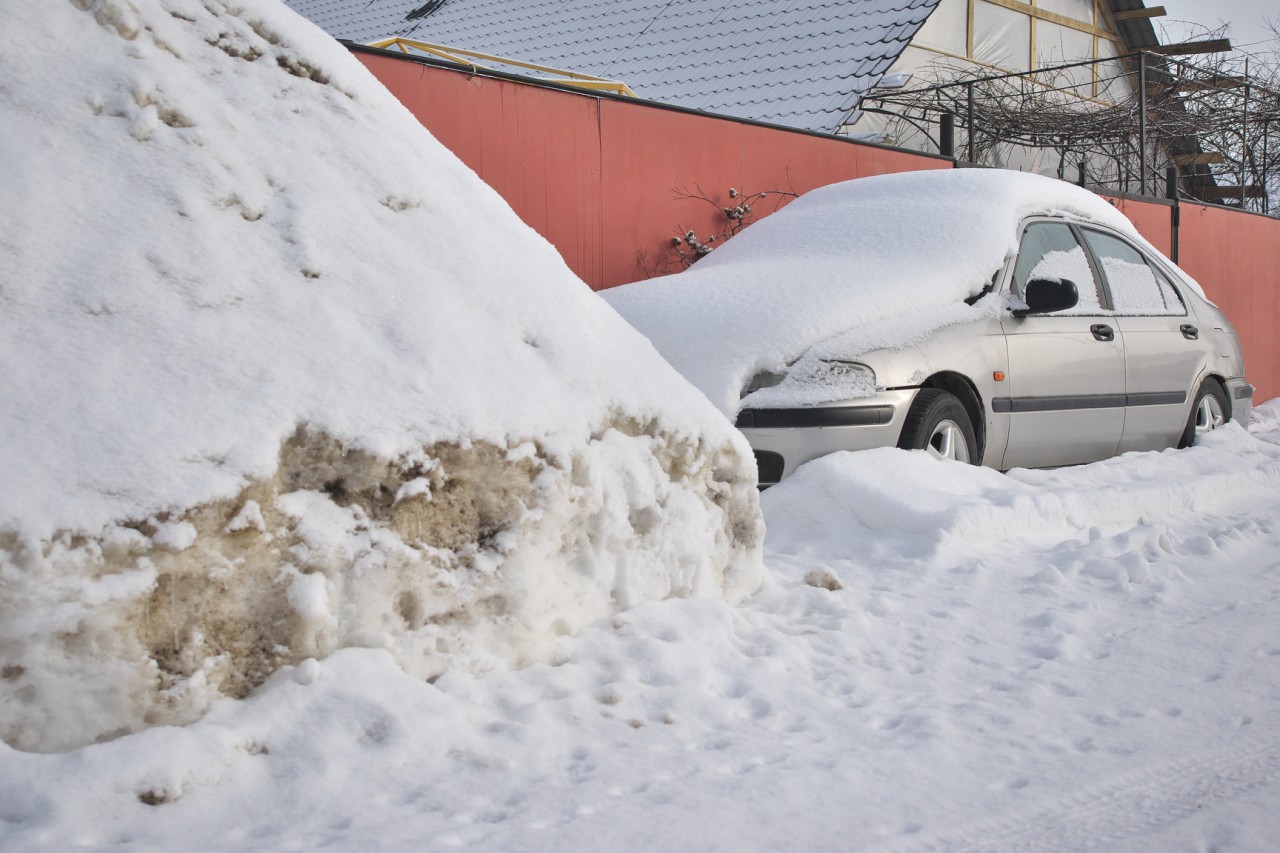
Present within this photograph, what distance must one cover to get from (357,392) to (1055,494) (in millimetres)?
3267

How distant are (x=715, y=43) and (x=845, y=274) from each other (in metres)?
→ 10.2

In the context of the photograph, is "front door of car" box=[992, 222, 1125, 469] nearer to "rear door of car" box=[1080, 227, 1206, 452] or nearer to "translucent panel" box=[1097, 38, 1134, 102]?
"rear door of car" box=[1080, 227, 1206, 452]

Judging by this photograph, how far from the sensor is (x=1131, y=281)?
6.55m

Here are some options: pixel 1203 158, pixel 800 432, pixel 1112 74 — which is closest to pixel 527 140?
pixel 800 432

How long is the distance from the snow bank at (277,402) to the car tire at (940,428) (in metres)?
1.60

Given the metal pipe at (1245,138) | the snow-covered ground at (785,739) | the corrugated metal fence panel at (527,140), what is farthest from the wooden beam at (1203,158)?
the snow-covered ground at (785,739)

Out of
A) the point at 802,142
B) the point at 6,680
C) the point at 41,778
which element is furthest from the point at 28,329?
the point at 802,142

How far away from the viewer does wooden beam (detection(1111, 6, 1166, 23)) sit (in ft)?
60.7

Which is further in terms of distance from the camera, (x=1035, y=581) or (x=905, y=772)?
(x=1035, y=581)

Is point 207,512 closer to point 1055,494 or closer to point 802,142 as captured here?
point 1055,494

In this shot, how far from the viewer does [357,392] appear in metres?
2.67

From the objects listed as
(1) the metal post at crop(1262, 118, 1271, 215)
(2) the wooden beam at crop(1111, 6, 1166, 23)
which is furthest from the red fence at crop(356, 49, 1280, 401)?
(2) the wooden beam at crop(1111, 6, 1166, 23)

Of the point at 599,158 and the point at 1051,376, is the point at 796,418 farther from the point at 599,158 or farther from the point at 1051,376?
the point at 599,158

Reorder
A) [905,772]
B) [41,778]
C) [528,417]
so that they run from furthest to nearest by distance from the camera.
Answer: [528,417], [905,772], [41,778]
